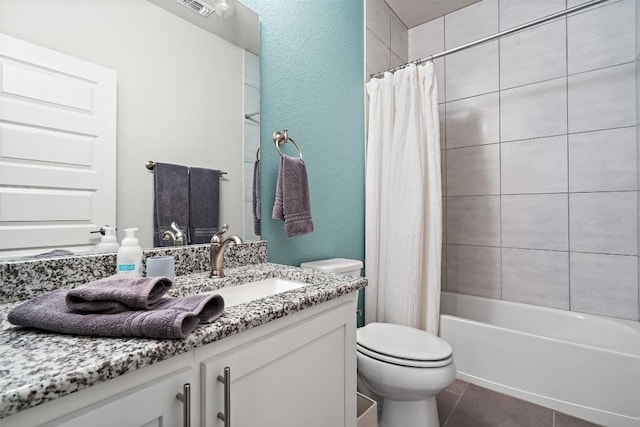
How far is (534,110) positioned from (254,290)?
2.15 meters

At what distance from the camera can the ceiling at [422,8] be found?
2.23m

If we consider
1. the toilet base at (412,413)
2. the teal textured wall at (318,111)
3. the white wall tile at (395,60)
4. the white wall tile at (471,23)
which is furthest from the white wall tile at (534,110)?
the toilet base at (412,413)

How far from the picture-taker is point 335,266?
4.93 ft

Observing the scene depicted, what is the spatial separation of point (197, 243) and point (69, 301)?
536 millimetres

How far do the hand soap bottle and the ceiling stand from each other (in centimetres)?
236

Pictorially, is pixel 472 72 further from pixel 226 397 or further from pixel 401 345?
pixel 226 397

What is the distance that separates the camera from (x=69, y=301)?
0.57m

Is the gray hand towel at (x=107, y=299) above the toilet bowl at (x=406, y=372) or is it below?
above

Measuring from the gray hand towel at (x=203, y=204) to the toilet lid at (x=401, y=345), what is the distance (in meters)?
0.81

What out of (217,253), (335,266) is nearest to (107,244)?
(217,253)

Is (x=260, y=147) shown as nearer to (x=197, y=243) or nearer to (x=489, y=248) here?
(x=197, y=243)

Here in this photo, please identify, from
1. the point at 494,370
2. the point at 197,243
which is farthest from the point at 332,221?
the point at 494,370

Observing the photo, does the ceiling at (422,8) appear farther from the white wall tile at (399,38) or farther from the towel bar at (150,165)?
the towel bar at (150,165)

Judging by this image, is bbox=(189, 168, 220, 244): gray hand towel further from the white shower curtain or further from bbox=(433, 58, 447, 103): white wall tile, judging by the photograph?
bbox=(433, 58, 447, 103): white wall tile
